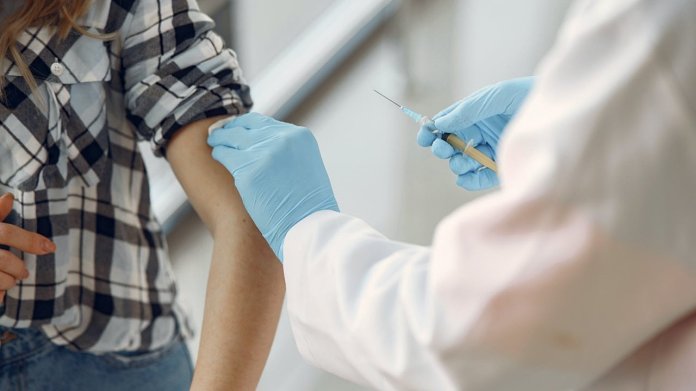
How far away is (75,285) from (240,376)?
0.28 m

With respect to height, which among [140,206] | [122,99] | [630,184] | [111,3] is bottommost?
[140,206]

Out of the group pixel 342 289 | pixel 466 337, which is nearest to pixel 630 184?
pixel 466 337

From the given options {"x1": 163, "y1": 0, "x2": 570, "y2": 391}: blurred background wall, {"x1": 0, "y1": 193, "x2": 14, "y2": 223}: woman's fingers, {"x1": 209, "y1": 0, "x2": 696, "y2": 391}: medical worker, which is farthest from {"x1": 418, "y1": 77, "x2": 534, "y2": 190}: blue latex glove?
{"x1": 163, "y1": 0, "x2": 570, "y2": 391}: blurred background wall

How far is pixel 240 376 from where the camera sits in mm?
1380

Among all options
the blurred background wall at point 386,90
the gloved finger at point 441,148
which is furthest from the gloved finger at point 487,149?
the blurred background wall at point 386,90

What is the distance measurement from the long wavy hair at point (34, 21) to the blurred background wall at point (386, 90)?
1.32 meters

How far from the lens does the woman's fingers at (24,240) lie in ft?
4.25

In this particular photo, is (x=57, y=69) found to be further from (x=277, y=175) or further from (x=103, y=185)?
(x=277, y=175)

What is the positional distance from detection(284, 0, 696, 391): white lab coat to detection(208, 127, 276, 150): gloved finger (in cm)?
43

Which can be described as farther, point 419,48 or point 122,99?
point 419,48

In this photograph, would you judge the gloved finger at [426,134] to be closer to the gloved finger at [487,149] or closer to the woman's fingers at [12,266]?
the gloved finger at [487,149]

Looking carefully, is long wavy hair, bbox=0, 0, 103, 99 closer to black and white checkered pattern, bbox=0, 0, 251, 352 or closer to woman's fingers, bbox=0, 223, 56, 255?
black and white checkered pattern, bbox=0, 0, 251, 352

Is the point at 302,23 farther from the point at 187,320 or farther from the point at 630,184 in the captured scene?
the point at 630,184

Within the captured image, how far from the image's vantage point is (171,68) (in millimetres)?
1379
